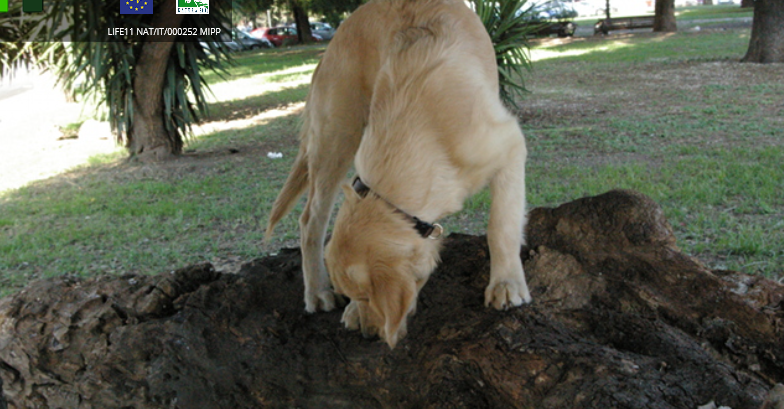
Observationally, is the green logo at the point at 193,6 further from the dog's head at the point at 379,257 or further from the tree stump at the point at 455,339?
the dog's head at the point at 379,257

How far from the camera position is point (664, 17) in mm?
27688

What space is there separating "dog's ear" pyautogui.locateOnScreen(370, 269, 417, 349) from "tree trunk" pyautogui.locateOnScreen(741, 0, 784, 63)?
14.7 metres

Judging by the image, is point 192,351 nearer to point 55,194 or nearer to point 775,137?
point 55,194

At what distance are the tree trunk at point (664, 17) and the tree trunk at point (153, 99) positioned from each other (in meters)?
24.3

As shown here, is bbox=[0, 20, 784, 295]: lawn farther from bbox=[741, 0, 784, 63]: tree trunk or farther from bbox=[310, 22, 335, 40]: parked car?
bbox=[310, 22, 335, 40]: parked car

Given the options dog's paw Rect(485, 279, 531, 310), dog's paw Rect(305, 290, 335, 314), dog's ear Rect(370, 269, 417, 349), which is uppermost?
dog's ear Rect(370, 269, 417, 349)

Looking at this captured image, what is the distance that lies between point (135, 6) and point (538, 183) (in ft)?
19.7

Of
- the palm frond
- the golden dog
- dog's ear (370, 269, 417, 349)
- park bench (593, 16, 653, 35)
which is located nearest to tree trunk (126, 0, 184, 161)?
the palm frond

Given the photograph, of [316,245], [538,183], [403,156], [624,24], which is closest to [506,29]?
[538,183]

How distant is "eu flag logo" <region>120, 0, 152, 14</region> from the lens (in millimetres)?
8617

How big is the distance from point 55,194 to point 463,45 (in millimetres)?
6426

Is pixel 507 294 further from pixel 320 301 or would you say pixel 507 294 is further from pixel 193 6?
pixel 193 6

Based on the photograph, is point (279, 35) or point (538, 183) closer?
point (538, 183)

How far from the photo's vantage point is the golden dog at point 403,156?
2568 millimetres
